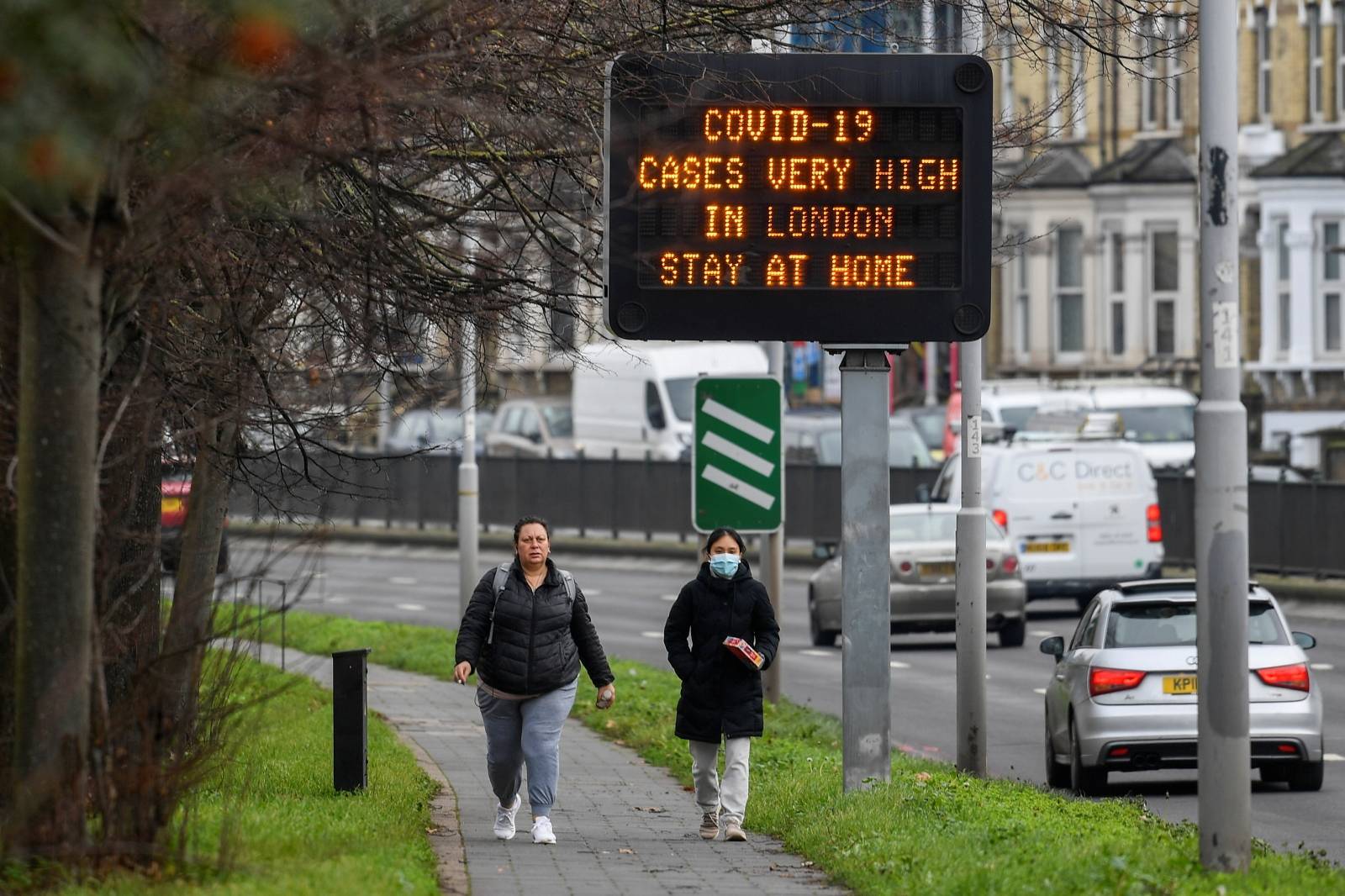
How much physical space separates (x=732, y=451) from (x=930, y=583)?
9.68m

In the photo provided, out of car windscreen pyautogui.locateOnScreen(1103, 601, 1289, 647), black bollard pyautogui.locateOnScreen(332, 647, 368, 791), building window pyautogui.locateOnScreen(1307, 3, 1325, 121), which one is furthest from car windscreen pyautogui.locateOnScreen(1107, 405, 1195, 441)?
black bollard pyautogui.locateOnScreen(332, 647, 368, 791)

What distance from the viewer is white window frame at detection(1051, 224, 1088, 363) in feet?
189

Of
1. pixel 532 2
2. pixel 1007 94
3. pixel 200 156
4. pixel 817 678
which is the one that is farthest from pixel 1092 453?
pixel 1007 94

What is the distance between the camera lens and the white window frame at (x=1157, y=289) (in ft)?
184

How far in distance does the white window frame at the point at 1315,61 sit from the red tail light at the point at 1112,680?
38404 millimetres

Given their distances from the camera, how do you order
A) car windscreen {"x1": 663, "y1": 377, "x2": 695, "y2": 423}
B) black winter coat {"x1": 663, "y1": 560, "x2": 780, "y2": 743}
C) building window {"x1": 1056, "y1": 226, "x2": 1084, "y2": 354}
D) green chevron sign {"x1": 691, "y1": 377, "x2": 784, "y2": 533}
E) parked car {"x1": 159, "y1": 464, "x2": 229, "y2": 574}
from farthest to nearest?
building window {"x1": 1056, "y1": 226, "x2": 1084, "y2": 354}
car windscreen {"x1": 663, "y1": 377, "x2": 695, "y2": 423}
green chevron sign {"x1": 691, "y1": 377, "x2": 784, "y2": 533}
black winter coat {"x1": 663, "y1": 560, "x2": 780, "y2": 743}
parked car {"x1": 159, "y1": 464, "x2": 229, "y2": 574}

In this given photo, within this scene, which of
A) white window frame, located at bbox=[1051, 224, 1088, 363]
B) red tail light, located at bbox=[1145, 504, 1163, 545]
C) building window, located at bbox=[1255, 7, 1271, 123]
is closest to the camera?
red tail light, located at bbox=[1145, 504, 1163, 545]

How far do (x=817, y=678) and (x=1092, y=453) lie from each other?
7534 millimetres

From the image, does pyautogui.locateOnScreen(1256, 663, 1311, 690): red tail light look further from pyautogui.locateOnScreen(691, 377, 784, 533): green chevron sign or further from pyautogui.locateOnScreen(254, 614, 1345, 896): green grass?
pyautogui.locateOnScreen(691, 377, 784, 533): green chevron sign

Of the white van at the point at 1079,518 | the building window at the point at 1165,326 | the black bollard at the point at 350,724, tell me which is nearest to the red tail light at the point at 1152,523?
the white van at the point at 1079,518

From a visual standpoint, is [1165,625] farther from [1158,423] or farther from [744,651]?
[1158,423]

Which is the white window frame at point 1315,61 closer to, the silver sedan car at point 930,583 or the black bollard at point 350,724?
the silver sedan car at point 930,583

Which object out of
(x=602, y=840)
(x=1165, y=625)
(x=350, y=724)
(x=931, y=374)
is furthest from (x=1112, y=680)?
(x=931, y=374)

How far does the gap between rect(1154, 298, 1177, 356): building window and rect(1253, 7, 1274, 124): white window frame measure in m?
5.40
